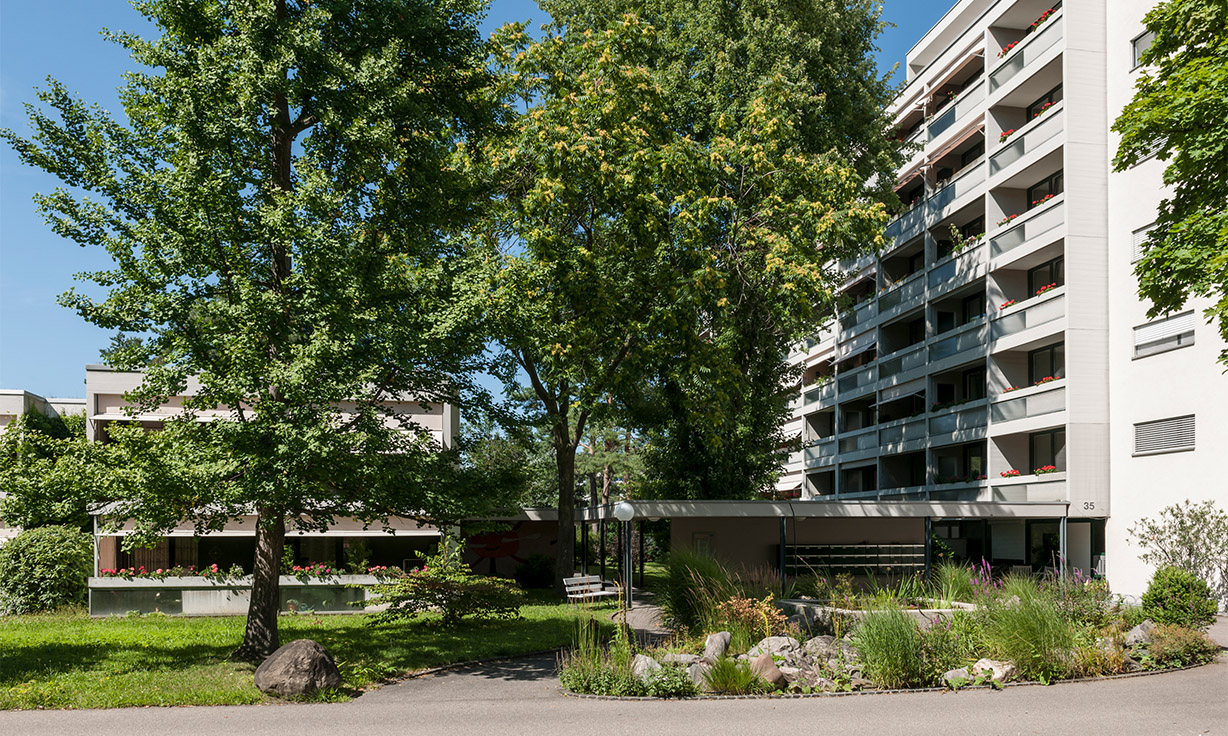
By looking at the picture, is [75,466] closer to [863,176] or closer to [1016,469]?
[863,176]

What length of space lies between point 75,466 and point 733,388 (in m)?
14.5

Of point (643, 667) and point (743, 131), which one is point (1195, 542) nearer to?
point (743, 131)

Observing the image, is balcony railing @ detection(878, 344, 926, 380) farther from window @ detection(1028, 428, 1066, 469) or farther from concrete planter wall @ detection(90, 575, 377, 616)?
concrete planter wall @ detection(90, 575, 377, 616)

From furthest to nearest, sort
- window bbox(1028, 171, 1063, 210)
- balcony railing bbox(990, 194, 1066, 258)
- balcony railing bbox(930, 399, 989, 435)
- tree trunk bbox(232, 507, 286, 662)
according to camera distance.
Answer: balcony railing bbox(930, 399, 989, 435) < window bbox(1028, 171, 1063, 210) < balcony railing bbox(990, 194, 1066, 258) < tree trunk bbox(232, 507, 286, 662)

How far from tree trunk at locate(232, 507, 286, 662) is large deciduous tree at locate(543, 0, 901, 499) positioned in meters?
10.8

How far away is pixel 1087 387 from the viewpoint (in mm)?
27922

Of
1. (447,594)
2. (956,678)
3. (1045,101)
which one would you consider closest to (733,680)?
(956,678)

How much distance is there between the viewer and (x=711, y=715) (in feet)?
35.7

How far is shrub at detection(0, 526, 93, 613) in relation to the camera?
2344 centimetres

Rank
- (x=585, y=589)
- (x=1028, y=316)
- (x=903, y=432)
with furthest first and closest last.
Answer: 1. (x=903, y=432)
2. (x=1028, y=316)
3. (x=585, y=589)

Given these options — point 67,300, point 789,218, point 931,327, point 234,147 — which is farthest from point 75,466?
point 931,327

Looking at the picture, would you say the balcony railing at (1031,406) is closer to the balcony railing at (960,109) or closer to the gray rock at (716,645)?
the balcony railing at (960,109)

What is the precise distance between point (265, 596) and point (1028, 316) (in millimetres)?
25195

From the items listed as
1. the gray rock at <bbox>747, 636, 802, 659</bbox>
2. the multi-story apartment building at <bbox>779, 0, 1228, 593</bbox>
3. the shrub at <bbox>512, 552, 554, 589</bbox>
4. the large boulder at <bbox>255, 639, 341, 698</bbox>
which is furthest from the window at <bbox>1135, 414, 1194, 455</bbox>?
the large boulder at <bbox>255, 639, 341, 698</bbox>
